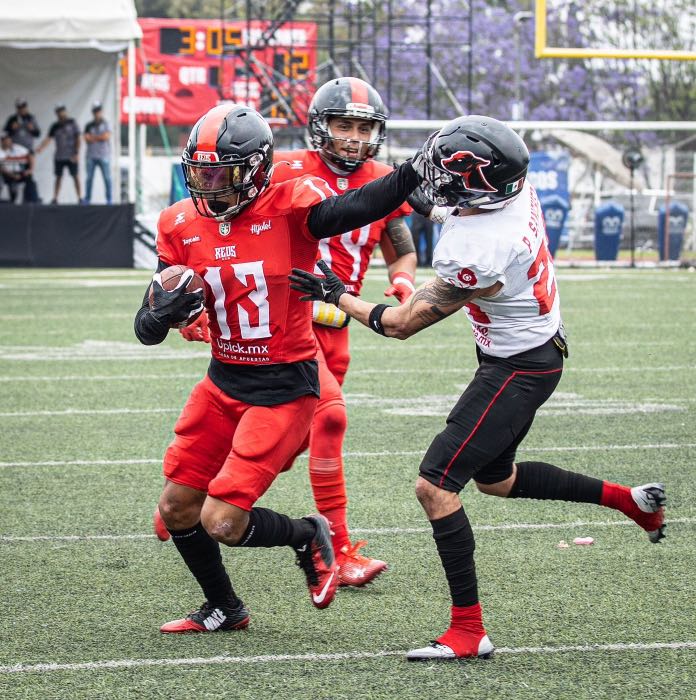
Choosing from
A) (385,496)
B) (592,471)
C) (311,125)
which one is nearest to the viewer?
(311,125)

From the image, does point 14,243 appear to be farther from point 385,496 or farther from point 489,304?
point 489,304

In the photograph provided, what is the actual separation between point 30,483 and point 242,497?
107 inches

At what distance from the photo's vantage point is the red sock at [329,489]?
5195 mm

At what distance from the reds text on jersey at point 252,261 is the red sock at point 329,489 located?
0.89m

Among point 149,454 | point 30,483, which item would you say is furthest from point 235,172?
point 149,454

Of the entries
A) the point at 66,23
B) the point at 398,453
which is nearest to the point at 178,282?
the point at 398,453

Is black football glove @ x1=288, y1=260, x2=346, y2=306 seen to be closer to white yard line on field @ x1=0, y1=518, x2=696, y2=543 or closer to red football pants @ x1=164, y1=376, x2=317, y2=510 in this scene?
red football pants @ x1=164, y1=376, x2=317, y2=510

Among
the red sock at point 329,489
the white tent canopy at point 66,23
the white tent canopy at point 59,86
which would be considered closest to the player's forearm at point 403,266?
the red sock at point 329,489

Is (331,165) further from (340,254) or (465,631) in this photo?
(465,631)

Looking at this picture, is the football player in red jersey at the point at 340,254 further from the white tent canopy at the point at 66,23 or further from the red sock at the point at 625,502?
the white tent canopy at the point at 66,23

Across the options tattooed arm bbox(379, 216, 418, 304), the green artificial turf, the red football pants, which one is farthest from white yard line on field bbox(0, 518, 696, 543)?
the red football pants

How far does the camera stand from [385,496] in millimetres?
6332

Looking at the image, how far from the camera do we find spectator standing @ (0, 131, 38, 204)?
23969 mm

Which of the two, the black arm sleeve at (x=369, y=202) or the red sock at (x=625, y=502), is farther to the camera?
the red sock at (x=625, y=502)
